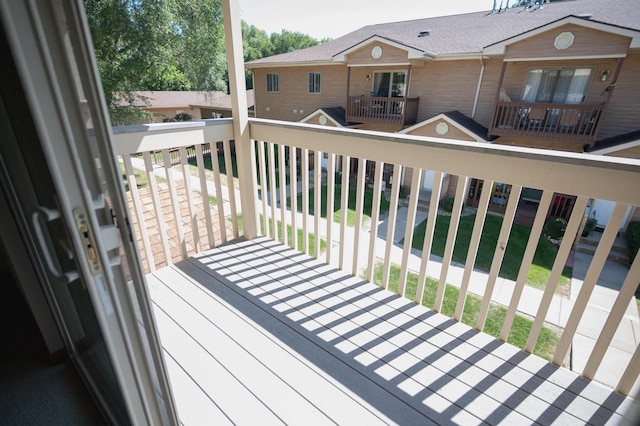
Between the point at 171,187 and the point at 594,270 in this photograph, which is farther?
A: the point at 171,187

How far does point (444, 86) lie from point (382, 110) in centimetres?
182

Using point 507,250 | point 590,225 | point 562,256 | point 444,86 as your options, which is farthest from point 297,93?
point 562,256

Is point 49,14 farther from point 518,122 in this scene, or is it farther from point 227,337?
point 518,122

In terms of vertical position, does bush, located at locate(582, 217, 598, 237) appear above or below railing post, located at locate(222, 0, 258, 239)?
below

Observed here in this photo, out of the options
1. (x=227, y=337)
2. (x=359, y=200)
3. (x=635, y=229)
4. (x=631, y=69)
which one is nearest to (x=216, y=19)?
(x=359, y=200)

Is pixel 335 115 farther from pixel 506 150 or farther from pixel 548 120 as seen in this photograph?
pixel 506 150

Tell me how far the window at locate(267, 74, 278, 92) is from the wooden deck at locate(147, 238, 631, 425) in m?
11.4

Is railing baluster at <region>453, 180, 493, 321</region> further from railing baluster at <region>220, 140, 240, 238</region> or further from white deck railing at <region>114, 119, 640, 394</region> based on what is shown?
railing baluster at <region>220, 140, 240, 238</region>

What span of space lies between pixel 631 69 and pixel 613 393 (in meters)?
8.07

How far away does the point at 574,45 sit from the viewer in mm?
6395

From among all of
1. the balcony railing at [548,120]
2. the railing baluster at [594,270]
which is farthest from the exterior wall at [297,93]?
the railing baluster at [594,270]

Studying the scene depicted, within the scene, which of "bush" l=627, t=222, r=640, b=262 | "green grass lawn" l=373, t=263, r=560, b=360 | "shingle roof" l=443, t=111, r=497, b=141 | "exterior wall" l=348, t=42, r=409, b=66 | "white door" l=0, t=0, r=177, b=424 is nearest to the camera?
"white door" l=0, t=0, r=177, b=424

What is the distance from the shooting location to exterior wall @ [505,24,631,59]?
6.00 m

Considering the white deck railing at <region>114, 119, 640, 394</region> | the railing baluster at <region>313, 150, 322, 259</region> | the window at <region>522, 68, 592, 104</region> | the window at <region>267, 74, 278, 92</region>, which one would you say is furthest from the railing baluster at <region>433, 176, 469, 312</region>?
the window at <region>267, 74, 278, 92</region>
